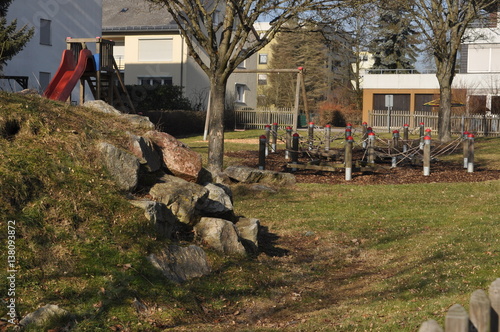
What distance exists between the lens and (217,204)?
35.0ft

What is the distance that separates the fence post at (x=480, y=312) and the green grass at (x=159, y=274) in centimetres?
242

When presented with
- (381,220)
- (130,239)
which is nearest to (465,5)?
(381,220)

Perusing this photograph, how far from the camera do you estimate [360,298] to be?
8.06m

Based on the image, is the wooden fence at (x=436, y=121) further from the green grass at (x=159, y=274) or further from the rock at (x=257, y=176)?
the green grass at (x=159, y=274)

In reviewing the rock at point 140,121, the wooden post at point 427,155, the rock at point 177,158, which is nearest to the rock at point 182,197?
the rock at point 177,158

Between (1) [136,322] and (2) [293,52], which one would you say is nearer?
(1) [136,322]

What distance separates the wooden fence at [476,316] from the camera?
3420 millimetres

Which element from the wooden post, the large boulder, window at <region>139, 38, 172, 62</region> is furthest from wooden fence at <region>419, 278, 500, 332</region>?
window at <region>139, 38, 172, 62</region>

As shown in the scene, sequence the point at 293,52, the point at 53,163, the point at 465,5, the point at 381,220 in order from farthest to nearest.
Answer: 1. the point at 293,52
2. the point at 465,5
3. the point at 381,220
4. the point at 53,163

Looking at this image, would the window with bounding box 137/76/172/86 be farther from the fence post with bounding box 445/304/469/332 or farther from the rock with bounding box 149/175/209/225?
the fence post with bounding box 445/304/469/332

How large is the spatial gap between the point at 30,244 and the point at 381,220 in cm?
753

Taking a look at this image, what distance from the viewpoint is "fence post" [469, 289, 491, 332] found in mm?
3693

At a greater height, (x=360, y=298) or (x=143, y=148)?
(x=143, y=148)

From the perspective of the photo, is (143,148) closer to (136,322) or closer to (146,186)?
(146,186)
